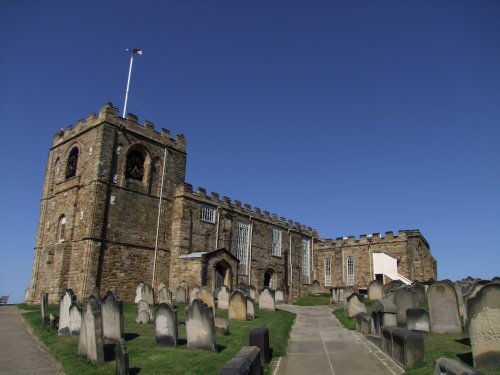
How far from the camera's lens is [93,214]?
2403 cm

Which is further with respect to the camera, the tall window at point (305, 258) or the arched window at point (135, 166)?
the tall window at point (305, 258)

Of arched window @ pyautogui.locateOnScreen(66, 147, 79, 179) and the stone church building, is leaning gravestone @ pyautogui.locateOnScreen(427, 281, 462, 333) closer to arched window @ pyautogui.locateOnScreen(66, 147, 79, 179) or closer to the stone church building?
the stone church building

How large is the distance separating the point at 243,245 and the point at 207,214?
5110mm

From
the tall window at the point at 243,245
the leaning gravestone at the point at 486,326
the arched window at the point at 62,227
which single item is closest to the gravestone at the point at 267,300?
the tall window at the point at 243,245

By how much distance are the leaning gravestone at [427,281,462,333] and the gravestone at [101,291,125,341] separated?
346 inches

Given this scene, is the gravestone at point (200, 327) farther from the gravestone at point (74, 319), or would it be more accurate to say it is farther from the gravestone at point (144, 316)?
the gravestone at point (144, 316)

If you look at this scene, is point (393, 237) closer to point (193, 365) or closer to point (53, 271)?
point (53, 271)

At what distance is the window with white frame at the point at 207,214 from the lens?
30797 millimetres

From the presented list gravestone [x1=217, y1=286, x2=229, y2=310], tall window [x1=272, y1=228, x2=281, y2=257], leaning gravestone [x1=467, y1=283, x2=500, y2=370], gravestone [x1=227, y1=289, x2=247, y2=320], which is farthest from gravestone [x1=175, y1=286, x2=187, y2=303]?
tall window [x1=272, y1=228, x2=281, y2=257]

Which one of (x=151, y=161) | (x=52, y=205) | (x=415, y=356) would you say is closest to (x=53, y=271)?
(x=52, y=205)

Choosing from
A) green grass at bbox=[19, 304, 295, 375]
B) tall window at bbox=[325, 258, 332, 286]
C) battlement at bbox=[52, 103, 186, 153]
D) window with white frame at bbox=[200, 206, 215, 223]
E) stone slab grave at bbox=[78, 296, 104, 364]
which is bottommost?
green grass at bbox=[19, 304, 295, 375]

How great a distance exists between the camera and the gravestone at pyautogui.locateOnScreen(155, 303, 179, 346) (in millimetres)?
10398

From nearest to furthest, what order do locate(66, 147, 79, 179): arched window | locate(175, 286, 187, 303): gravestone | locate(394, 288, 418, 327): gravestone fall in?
locate(394, 288, 418, 327): gravestone → locate(175, 286, 187, 303): gravestone → locate(66, 147, 79, 179): arched window

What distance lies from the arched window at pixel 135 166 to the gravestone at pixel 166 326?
17831 mm
